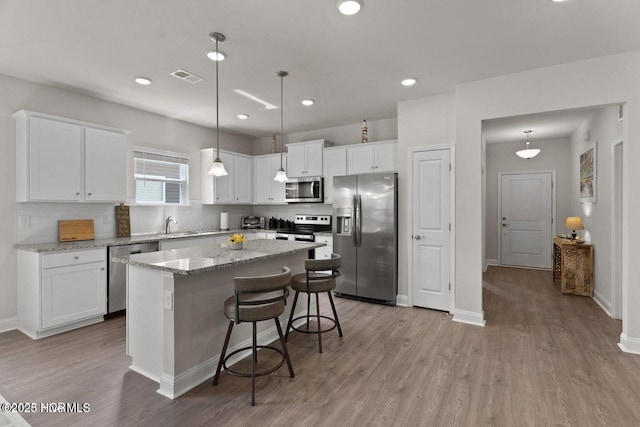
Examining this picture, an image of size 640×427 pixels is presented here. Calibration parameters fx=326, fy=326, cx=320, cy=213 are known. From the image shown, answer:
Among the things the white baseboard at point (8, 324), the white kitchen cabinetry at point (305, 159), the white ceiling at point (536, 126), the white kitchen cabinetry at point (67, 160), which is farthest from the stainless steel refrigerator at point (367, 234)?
the white baseboard at point (8, 324)

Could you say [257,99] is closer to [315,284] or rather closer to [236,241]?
[236,241]

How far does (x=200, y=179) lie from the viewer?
5.79 meters

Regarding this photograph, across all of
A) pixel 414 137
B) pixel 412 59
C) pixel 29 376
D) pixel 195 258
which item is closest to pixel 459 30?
pixel 412 59

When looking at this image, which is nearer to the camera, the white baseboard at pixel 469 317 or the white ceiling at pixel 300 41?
the white ceiling at pixel 300 41

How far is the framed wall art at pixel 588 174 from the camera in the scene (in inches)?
181

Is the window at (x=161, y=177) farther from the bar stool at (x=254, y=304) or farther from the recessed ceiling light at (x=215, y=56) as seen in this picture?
the bar stool at (x=254, y=304)

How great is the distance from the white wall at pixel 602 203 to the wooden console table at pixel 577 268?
0.08 m

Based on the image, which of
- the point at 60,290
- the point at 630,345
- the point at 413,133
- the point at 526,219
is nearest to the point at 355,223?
the point at 413,133

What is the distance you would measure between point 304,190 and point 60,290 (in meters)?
3.60

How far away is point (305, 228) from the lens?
20.2 ft

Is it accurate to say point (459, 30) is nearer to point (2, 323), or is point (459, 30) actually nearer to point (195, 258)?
point (195, 258)

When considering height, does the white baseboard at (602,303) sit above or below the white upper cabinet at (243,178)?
below

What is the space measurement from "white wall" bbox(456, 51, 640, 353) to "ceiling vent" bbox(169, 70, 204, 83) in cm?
302

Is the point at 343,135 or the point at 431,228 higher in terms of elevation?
the point at 343,135
